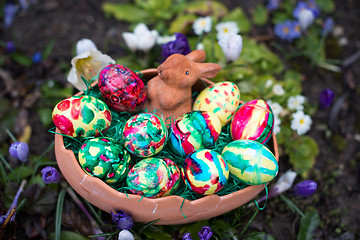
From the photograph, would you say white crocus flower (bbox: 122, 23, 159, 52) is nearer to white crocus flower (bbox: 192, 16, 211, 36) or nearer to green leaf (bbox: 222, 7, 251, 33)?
white crocus flower (bbox: 192, 16, 211, 36)

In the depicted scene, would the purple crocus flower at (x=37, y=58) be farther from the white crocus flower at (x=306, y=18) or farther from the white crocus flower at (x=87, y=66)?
the white crocus flower at (x=306, y=18)

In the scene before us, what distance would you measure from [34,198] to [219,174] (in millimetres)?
975

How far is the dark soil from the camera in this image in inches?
70.1

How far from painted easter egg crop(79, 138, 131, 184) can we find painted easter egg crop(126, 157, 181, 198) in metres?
0.05

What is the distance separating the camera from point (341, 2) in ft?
8.85

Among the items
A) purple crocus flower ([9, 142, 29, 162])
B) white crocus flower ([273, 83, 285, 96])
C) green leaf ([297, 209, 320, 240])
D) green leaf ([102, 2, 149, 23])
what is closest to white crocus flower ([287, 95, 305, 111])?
white crocus flower ([273, 83, 285, 96])

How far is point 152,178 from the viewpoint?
1.17 m

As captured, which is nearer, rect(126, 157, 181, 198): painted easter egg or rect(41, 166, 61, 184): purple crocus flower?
rect(126, 157, 181, 198): painted easter egg

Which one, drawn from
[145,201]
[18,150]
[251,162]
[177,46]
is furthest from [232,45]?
[18,150]

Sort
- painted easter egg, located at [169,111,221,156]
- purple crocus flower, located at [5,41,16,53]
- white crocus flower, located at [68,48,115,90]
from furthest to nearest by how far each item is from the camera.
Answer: purple crocus flower, located at [5,41,16,53], white crocus flower, located at [68,48,115,90], painted easter egg, located at [169,111,221,156]

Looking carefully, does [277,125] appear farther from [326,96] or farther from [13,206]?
[13,206]

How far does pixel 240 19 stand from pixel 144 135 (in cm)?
159

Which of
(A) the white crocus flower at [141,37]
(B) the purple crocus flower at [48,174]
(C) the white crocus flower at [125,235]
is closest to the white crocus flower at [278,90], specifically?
(A) the white crocus flower at [141,37]

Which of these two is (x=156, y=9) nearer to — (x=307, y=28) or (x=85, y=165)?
(x=307, y=28)
